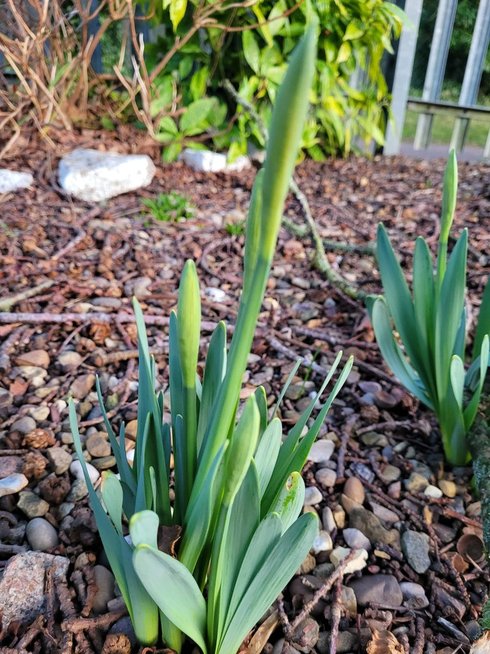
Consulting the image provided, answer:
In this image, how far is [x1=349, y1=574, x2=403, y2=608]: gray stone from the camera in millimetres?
890

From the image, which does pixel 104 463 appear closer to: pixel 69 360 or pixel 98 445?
pixel 98 445

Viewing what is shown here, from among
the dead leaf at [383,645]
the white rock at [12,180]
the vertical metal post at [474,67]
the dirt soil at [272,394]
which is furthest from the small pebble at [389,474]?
the vertical metal post at [474,67]

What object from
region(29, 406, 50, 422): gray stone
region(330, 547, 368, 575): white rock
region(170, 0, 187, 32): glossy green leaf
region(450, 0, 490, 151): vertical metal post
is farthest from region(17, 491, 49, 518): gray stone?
region(450, 0, 490, 151): vertical metal post

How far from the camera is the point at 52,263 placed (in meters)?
1.96

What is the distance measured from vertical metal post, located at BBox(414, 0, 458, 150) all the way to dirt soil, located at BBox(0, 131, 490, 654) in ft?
5.29

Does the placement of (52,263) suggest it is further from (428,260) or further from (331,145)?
(331,145)

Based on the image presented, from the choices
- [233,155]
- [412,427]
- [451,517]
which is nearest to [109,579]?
[451,517]

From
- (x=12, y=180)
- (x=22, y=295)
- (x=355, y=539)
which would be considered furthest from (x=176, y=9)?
(x=355, y=539)

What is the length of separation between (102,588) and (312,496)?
429 millimetres

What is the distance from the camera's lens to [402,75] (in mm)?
3867

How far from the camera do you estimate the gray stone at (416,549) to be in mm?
965

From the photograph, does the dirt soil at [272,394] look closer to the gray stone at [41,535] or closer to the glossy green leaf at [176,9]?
the gray stone at [41,535]

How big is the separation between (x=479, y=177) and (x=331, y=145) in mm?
997

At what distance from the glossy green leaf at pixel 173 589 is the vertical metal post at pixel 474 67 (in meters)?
4.25
